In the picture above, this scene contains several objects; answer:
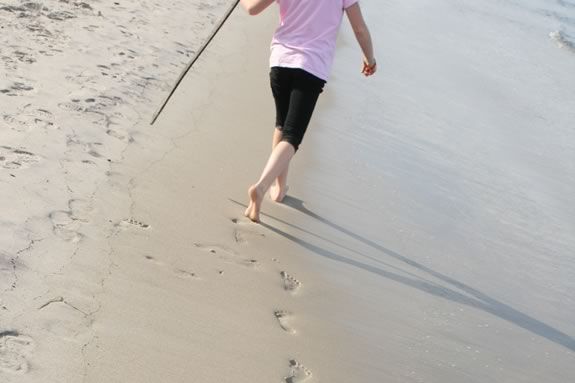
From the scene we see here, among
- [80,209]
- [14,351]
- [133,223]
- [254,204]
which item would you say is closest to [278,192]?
[254,204]

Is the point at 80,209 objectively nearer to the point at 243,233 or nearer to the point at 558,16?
the point at 243,233

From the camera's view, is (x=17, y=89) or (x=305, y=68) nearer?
(x=305, y=68)

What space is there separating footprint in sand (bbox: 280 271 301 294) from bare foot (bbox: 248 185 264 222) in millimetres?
457

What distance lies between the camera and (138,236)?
4043mm

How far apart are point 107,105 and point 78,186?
→ 113cm

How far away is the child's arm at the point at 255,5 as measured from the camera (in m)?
4.39

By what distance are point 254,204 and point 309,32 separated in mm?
844

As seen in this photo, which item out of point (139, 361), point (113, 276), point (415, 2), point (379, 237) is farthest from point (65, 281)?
point (415, 2)

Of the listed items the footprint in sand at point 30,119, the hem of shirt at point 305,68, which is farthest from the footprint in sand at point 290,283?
the footprint in sand at point 30,119

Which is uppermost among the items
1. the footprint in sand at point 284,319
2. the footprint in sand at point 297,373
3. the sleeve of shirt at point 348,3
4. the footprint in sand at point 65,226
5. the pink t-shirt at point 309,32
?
the sleeve of shirt at point 348,3

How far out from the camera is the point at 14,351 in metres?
3.04

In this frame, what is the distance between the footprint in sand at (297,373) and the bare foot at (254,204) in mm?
1146

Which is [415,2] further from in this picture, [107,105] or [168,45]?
[107,105]

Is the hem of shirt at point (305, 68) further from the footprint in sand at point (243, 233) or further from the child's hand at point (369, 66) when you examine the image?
the footprint in sand at point (243, 233)
